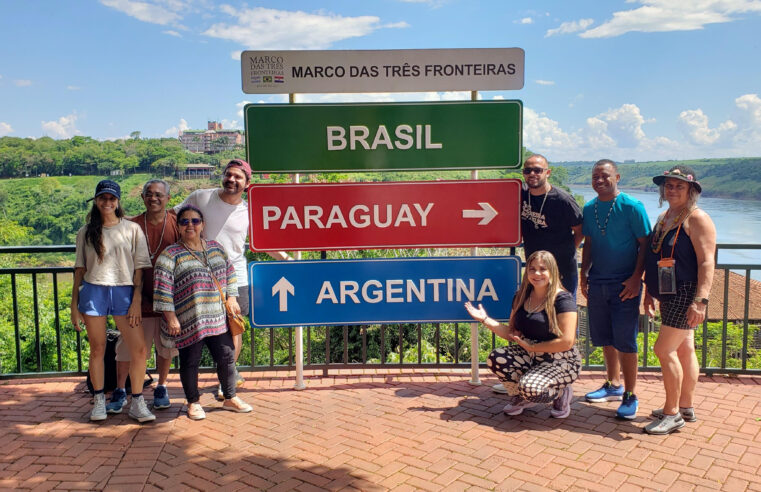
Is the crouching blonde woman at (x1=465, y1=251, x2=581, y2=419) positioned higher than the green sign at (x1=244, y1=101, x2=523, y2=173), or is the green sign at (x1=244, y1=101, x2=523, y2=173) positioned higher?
the green sign at (x1=244, y1=101, x2=523, y2=173)

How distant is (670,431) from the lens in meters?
4.02

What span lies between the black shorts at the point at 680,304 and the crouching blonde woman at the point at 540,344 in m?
0.59

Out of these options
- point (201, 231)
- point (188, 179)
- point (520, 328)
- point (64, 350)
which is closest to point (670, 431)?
point (520, 328)

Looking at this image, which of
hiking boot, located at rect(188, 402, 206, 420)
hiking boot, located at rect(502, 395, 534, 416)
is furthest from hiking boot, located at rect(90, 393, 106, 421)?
hiking boot, located at rect(502, 395, 534, 416)

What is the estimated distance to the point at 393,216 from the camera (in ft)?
15.8

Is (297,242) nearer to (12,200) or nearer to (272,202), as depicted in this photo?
(272,202)

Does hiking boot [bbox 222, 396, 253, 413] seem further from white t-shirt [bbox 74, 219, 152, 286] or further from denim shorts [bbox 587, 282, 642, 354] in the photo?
denim shorts [bbox 587, 282, 642, 354]

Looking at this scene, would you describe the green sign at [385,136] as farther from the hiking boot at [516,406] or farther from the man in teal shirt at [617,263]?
the hiking boot at [516,406]

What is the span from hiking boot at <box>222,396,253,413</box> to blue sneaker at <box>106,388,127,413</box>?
2.48 feet

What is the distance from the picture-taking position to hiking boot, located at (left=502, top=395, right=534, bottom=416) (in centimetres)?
433

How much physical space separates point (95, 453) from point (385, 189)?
9.02 ft

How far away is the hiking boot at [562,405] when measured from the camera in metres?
4.27

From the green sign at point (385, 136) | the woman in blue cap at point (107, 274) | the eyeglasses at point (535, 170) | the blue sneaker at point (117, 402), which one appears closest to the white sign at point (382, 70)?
the green sign at point (385, 136)

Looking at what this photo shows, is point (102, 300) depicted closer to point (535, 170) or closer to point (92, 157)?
point (535, 170)
